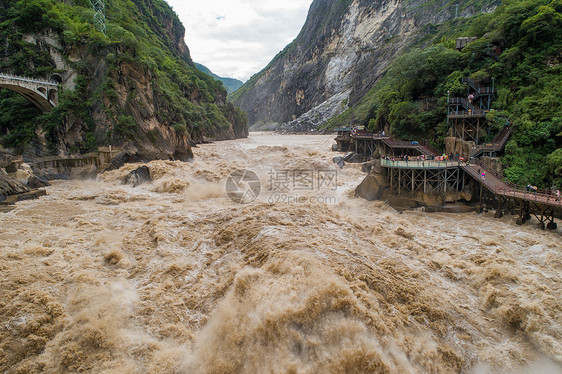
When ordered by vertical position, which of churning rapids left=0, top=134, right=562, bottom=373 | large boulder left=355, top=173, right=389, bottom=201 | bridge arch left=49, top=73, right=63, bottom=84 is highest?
bridge arch left=49, top=73, right=63, bottom=84

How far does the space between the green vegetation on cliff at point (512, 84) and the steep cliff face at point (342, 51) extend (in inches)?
2049

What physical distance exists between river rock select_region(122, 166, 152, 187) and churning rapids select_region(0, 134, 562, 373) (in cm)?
874

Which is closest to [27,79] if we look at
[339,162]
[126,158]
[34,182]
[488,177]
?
[126,158]

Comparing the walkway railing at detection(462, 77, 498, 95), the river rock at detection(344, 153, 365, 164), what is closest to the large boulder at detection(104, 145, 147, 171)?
the river rock at detection(344, 153, 365, 164)

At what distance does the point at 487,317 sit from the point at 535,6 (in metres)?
31.0

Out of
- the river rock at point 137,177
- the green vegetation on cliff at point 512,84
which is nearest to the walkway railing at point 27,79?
the river rock at point 137,177

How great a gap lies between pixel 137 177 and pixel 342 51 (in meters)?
116

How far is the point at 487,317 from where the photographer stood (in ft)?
29.8

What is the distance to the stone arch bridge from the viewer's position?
1073 inches

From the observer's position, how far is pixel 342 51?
11844 cm

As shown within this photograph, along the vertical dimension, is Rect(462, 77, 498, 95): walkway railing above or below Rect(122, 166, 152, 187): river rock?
above

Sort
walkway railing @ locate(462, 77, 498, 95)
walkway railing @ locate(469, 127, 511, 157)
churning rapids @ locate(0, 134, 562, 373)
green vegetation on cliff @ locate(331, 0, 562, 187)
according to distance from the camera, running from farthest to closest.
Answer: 1. walkway railing @ locate(462, 77, 498, 95)
2. walkway railing @ locate(469, 127, 511, 157)
3. green vegetation on cliff @ locate(331, 0, 562, 187)
4. churning rapids @ locate(0, 134, 562, 373)

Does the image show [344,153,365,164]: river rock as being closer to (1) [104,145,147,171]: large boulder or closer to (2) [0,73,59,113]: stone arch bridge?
(1) [104,145,147,171]: large boulder

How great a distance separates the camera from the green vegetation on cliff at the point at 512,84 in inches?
745
